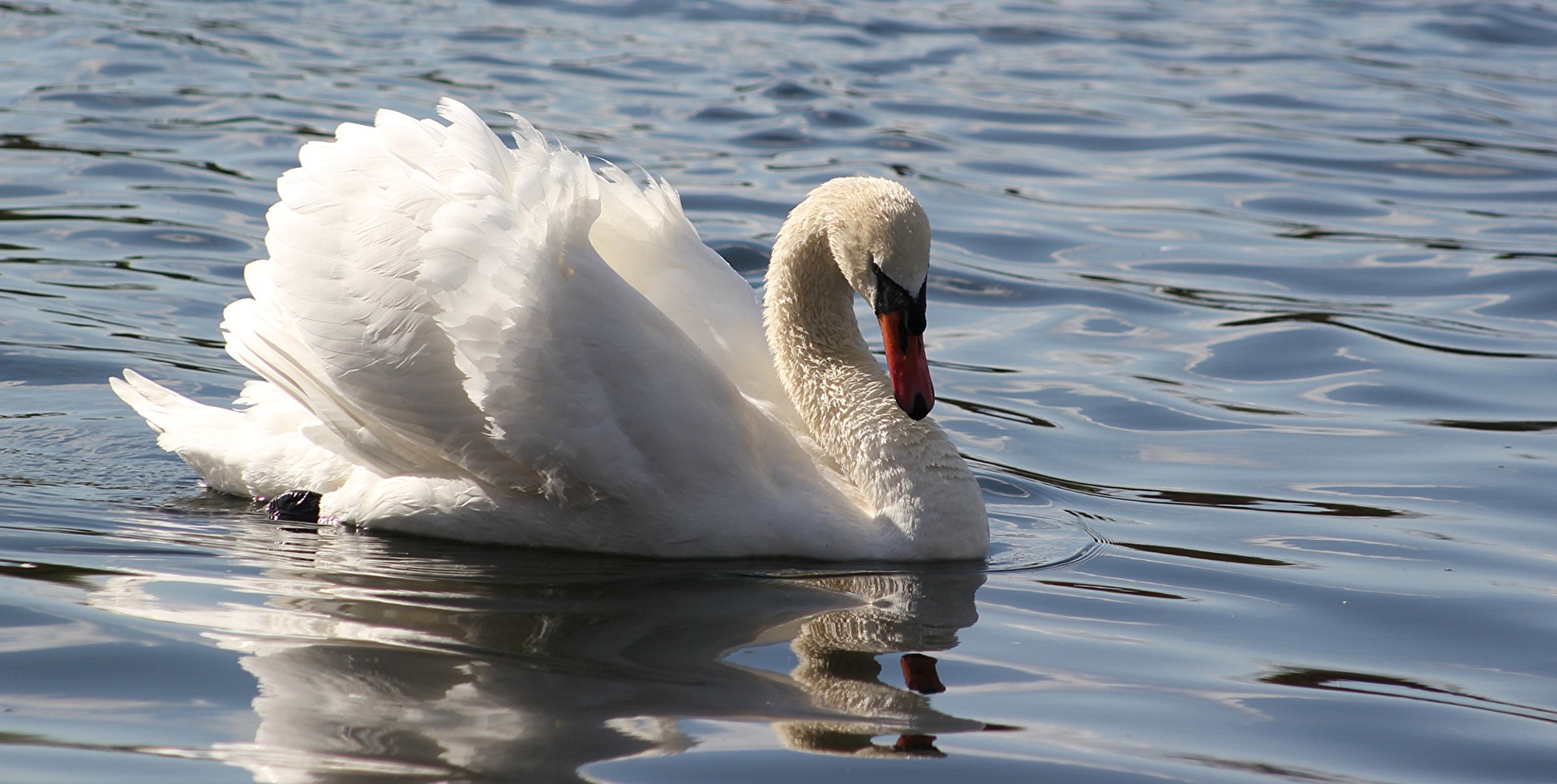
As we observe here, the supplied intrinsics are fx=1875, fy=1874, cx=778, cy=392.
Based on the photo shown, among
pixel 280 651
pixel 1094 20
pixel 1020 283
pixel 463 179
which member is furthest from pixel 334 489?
pixel 1094 20

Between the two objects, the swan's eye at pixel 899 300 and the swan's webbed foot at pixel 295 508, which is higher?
the swan's eye at pixel 899 300

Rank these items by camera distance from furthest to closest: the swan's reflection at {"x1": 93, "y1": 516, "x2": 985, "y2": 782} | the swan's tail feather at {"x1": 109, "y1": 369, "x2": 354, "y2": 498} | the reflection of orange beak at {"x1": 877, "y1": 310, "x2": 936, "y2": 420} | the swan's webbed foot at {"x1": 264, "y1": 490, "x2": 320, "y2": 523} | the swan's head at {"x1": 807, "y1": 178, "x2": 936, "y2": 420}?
the swan's tail feather at {"x1": 109, "y1": 369, "x2": 354, "y2": 498} < the swan's webbed foot at {"x1": 264, "y1": 490, "x2": 320, "y2": 523} < the reflection of orange beak at {"x1": 877, "y1": 310, "x2": 936, "y2": 420} < the swan's head at {"x1": 807, "y1": 178, "x2": 936, "y2": 420} < the swan's reflection at {"x1": 93, "y1": 516, "x2": 985, "y2": 782}

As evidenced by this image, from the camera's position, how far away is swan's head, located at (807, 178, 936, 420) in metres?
6.20

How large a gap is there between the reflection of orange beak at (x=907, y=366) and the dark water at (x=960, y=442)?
0.60 m

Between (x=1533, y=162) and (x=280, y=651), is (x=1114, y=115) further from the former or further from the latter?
(x=280, y=651)

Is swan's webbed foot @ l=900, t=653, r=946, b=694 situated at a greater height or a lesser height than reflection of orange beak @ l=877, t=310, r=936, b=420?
lesser

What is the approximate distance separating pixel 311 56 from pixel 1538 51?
12020 mm

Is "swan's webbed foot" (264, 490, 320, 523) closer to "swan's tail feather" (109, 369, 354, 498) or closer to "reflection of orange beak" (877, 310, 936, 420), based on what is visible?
"swan's tail feather" (109, 369, 354, 498)

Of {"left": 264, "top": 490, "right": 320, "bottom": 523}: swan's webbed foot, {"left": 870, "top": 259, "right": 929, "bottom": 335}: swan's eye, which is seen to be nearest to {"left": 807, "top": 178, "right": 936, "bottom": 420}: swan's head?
{"left": 870, "top": 259, "right": 929, "bottom": 335}: swan's eye

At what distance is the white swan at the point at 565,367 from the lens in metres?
5.94

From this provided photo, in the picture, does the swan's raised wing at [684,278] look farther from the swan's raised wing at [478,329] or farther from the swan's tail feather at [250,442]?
the swan's tail feather at [250,442]

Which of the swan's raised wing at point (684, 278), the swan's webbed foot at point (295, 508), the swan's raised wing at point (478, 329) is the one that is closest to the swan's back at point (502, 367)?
the swan's raised wing at point (478, 329)

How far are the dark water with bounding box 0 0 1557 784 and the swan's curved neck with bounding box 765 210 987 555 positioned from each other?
26 cm

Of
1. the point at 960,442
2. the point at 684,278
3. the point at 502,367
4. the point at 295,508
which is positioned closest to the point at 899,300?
the point at 684,278
